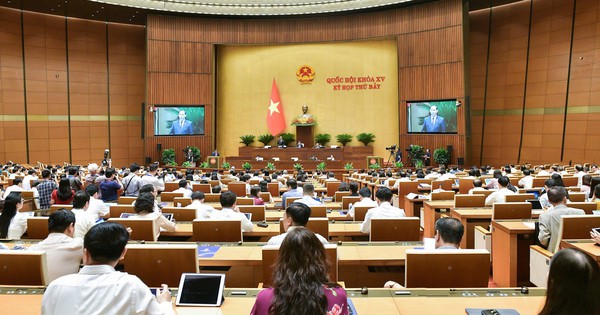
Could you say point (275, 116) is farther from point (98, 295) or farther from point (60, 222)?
point (98, 295)

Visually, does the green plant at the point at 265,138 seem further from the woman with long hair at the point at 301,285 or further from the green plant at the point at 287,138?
the woman with long hair at the point at 301,285

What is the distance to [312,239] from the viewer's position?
6.23 ft

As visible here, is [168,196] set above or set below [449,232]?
below

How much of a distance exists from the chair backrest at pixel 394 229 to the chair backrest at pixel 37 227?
11.1ft

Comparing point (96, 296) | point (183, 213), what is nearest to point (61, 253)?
point (96, 296)

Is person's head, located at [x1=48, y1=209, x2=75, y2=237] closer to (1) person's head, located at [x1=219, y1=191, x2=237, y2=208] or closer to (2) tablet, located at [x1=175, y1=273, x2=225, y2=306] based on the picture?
(2) tablet, located at [x1=175, y1=273, x2=225, y2=306]

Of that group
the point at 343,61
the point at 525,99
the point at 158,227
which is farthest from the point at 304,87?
the point at 158,227

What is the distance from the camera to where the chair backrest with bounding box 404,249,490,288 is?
287 cm

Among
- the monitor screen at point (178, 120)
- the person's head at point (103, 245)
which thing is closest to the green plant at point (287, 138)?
the monitor screen at point (178, 120)

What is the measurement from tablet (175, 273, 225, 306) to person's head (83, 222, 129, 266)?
0.52 meters

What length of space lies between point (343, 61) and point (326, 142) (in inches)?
151

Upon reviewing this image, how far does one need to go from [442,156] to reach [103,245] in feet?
57.0

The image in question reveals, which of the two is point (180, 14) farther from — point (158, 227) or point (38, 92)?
point (158, 227)

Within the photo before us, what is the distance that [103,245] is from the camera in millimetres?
2092
